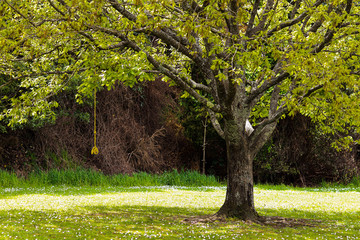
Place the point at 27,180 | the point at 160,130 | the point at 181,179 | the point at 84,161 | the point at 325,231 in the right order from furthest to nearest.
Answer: the point at 160,130
the point at 84,161
the point at 181,179
the point at 27,180
the point at 325,231

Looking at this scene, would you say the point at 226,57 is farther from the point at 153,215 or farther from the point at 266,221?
the point at 153,215

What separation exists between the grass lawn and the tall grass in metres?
2.40

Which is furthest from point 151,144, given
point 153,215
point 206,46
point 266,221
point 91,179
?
point 206,46

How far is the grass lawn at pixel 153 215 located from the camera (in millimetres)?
8961

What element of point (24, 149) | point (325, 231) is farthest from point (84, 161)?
point (325, 231)

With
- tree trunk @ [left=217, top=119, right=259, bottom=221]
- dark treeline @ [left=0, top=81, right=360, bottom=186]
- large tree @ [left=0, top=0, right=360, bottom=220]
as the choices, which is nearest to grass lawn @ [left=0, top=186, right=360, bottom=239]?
tree trunk @ [left=217, top=119, right=259, bottom=221]

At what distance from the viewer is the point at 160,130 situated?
2720 cm

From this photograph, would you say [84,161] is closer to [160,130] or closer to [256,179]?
[160,130]

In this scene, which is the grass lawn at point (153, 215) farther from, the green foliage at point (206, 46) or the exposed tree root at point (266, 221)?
the green foliage at point (206, 46)

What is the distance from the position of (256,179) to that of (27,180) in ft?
42.1

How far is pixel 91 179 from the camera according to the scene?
2116cm

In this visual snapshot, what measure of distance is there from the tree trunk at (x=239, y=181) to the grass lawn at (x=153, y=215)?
40 centimetres

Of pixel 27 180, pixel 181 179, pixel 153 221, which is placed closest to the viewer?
pixel 153 221

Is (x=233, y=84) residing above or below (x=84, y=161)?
above
